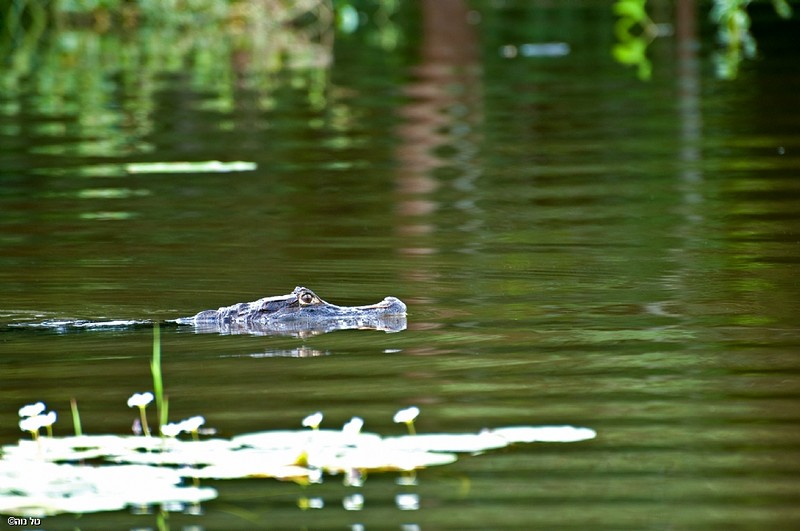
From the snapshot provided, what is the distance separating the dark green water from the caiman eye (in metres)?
0.31

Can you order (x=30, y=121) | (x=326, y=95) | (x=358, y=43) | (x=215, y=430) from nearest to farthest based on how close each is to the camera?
(x=215, y=430) → (x=30, y=121) → (x=326, y=95) → (x=358, y=43)

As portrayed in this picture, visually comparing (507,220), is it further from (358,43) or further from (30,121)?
(358,43)

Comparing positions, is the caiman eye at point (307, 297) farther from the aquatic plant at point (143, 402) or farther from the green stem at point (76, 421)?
the aquatic plant at point (143, 402)

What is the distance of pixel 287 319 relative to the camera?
7.30 metres

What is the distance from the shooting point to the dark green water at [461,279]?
4.72m

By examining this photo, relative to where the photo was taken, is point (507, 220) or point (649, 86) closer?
point (507, 220)

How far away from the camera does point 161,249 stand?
9562 mm

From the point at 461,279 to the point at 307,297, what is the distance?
1.43 m

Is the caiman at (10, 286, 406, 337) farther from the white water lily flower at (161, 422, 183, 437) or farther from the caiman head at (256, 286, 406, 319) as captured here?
the white water lily flower at (161, 422, 183, 437)

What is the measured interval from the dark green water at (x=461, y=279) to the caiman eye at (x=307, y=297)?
314 millimetres

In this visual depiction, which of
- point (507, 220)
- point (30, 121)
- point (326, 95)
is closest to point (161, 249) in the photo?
point (507, 220)

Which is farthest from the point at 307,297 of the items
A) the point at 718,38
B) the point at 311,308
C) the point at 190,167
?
the point at 718,38

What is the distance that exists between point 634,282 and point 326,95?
41.3 feet

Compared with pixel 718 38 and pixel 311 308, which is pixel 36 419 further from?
pixel 718 38
